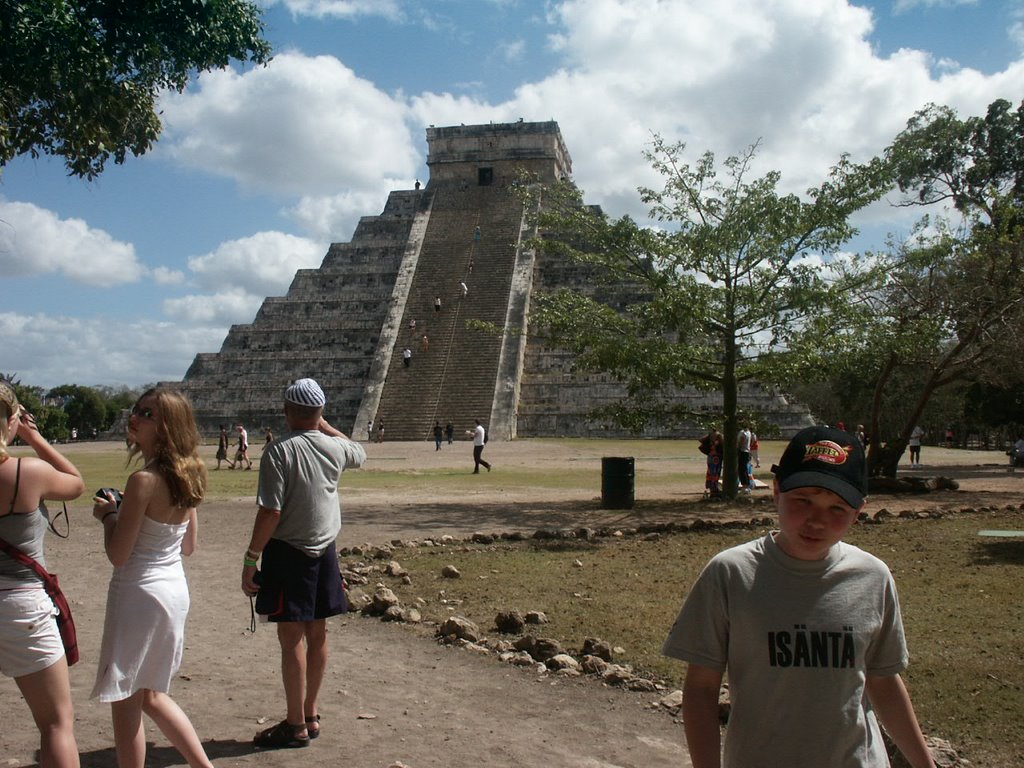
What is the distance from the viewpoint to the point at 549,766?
13.2ft

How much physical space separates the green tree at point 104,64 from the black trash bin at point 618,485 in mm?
6965

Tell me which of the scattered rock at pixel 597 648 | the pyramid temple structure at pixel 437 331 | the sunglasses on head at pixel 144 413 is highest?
the pyramid temple structure at pixel 437 331

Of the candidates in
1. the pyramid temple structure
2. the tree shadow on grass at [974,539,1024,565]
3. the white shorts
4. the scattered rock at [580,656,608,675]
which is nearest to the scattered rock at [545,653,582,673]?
the scattered rock at [580,656,608,675]

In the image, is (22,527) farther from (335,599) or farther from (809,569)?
(809,569)

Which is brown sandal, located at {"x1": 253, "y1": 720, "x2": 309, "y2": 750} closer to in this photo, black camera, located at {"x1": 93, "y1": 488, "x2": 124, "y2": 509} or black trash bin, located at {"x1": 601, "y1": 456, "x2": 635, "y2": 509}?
black camera, located at {"x1": 93, "y1": 488, "x2": 124, "y2": 509}

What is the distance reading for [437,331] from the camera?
3438cm

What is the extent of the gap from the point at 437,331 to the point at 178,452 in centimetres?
3093

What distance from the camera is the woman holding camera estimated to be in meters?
3.18

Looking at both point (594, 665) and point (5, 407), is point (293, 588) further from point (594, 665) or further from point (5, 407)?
point (594, 665)

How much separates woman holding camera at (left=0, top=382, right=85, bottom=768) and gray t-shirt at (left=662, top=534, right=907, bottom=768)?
2.22 m

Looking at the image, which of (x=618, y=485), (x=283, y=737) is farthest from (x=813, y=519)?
(x=618, y=485)

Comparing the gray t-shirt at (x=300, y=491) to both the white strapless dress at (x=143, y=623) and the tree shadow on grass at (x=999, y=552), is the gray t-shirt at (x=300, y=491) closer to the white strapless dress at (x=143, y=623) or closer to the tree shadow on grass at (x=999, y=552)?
the white strapless dress at (x=143, y=623)

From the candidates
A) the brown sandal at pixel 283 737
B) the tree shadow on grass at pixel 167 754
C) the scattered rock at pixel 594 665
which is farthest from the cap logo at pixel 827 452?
the scattered rock at pixel 594 665

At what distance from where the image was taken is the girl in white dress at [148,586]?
11.1ft
